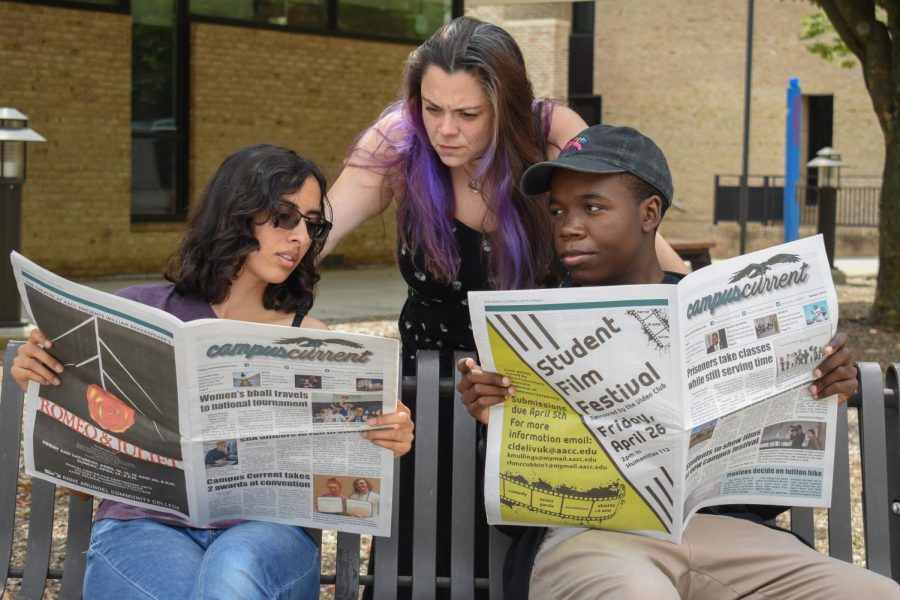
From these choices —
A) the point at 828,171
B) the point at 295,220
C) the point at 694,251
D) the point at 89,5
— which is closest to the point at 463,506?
the point at 295,220

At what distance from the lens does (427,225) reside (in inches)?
122

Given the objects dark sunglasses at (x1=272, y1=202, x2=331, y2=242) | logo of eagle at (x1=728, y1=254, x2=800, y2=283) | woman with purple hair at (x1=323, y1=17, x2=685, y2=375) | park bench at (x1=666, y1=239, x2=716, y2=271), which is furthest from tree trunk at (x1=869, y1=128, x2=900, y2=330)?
dark sunglasses at (x1=272, y1=202, x2=331, y2=242)

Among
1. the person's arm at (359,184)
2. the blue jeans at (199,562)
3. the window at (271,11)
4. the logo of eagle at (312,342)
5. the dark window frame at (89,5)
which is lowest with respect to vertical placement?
the blue jeans at (199,562)

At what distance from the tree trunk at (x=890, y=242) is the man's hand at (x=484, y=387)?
8.58 metres

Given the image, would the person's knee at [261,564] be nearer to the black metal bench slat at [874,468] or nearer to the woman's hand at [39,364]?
the woman's hand at [39,364]

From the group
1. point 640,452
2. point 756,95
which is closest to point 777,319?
point 640,452

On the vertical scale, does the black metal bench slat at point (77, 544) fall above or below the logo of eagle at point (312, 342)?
below

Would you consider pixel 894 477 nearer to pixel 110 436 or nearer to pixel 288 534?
pixel 288 534

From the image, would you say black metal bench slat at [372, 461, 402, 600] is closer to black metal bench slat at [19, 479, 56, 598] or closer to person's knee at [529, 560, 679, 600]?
person's knee at [529, 560, 679, 600]

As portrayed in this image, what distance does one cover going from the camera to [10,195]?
8.56 metres

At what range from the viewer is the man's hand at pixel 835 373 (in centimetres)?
268

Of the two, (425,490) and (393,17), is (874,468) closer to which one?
(425,490)

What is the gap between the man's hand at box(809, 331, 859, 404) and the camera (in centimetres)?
268

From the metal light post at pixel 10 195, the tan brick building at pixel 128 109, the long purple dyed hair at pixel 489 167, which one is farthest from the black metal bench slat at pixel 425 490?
the tan brick building at pixel 128 109
